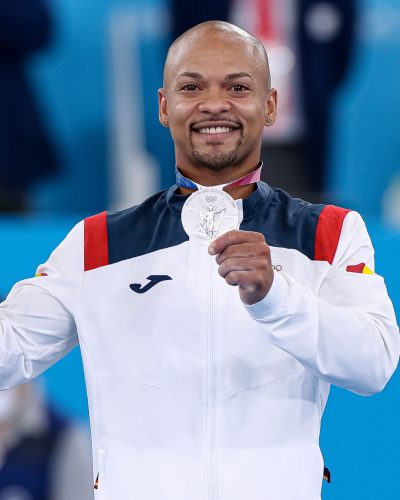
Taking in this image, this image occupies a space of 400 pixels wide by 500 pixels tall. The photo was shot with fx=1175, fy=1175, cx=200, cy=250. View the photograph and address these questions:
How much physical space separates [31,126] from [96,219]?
177 cm

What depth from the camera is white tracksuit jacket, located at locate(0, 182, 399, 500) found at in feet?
5.99

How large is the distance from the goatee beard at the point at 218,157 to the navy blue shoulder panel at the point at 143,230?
11 centimetres

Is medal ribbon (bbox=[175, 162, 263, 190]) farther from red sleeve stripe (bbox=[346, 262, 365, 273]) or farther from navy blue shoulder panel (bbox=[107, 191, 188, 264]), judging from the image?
red sleeve stripe (bbox=[346, 262, 365, 273])

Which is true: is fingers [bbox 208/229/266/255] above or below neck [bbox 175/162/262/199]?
above

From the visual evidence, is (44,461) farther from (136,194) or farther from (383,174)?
(383,174)

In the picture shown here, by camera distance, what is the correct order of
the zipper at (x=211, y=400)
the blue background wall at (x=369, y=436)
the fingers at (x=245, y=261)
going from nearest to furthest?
the fingers at (x=245, y=261)
the zipper at (x=211, y=400)
the blue background wall at (x=369, y=436)

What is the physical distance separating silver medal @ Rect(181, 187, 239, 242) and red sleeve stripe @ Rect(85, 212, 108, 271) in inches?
10.7

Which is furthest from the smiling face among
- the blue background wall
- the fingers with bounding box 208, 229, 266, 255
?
the blue background wall

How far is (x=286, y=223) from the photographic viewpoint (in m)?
1.93

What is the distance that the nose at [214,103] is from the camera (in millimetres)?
1886

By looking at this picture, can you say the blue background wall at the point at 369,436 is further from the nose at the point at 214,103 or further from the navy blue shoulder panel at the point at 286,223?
the nose at the point at 214,103

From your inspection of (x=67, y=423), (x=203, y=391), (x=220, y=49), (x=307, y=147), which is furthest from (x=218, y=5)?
(x=203, y=391)

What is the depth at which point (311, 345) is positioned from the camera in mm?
1702

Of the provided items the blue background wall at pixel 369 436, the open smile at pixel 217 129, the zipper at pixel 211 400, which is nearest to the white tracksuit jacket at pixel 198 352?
the zipper at pixel 211 400
